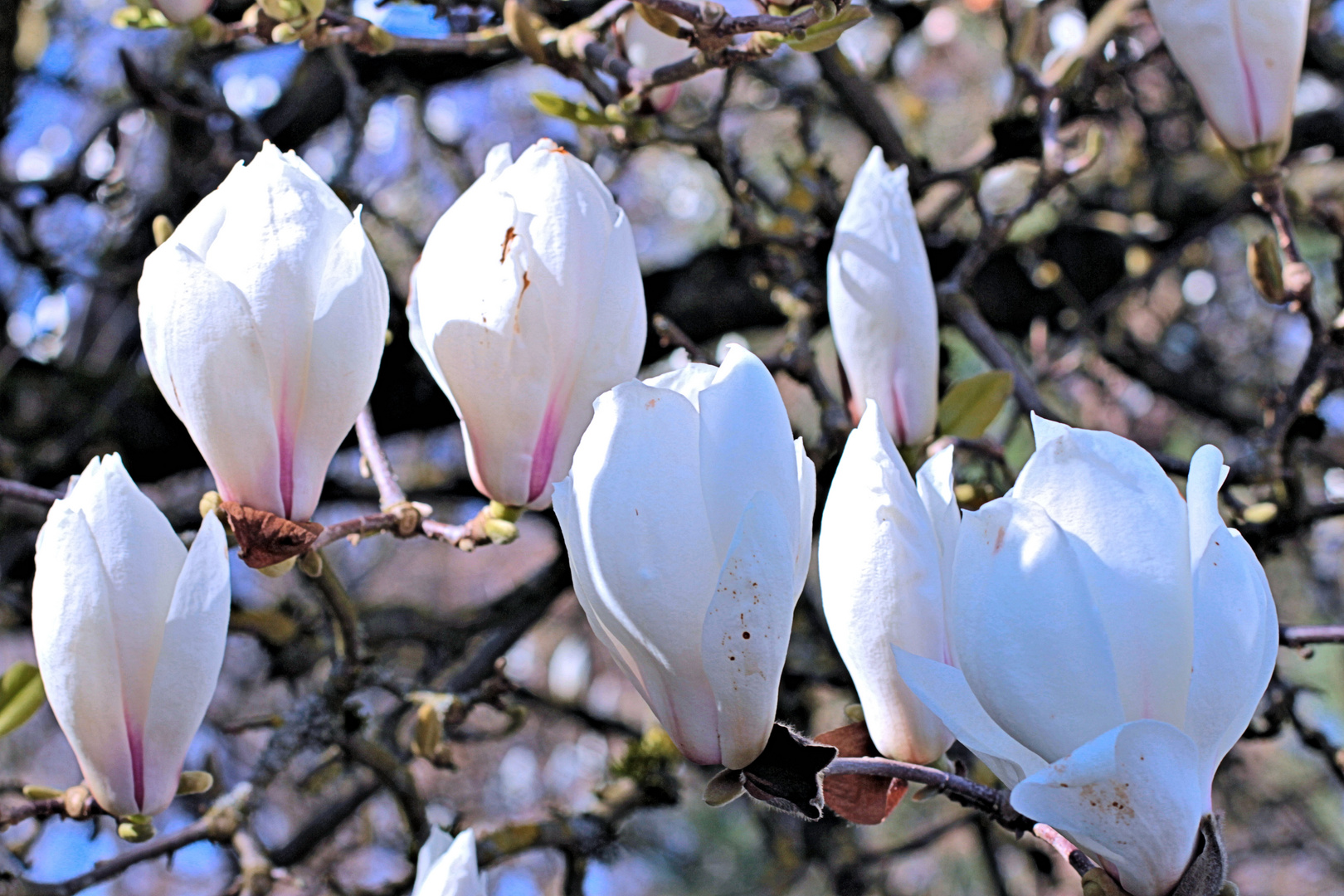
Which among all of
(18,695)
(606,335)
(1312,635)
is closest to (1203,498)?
(606,335)

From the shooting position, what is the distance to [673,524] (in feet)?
1.26

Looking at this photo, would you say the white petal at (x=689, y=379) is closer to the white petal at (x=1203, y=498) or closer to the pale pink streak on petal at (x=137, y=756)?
the white petal at (x=1203, y=498)

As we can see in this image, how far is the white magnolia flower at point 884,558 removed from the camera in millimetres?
423

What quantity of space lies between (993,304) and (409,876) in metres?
1.07

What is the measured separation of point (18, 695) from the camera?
67 cm

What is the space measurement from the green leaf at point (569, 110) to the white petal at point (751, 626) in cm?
47

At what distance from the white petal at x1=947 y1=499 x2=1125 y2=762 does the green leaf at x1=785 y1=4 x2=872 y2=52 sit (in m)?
0.30

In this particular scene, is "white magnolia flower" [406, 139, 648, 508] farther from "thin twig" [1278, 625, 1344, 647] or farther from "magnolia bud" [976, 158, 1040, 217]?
"magnolia bud" [976, 158, 1040, 217]

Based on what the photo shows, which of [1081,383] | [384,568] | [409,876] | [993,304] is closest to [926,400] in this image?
[409,876]

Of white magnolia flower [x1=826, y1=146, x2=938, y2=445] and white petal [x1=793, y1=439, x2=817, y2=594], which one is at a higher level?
white petal [x1=793, y1=439, x2=817, y2=594]

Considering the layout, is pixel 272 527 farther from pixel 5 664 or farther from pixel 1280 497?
pixel 5 664

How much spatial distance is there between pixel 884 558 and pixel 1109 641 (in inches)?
3.7

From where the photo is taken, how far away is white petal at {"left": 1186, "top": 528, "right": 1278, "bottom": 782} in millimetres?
351

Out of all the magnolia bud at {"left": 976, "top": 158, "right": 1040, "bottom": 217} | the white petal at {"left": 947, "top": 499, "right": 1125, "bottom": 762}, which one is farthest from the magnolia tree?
the magnolia bud at {"left": 976, "top": 158, "right": 1040, "bottom": 217}
